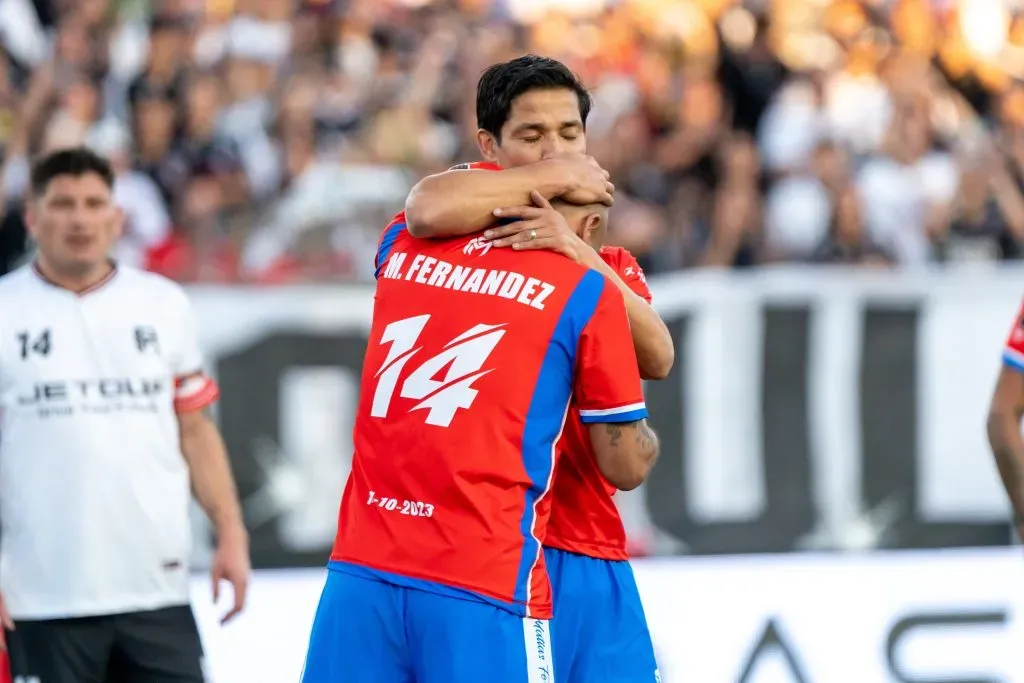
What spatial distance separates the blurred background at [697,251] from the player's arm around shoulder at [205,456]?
127 cm

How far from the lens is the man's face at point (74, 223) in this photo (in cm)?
492

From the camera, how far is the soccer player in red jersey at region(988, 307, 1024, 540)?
4582 millimetres

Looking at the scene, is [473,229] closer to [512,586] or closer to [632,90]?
[512,586]

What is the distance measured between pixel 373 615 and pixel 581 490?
687 mm

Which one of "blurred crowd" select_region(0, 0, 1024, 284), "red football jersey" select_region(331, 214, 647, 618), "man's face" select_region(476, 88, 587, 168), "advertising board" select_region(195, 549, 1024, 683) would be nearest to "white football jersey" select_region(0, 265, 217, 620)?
"advertising board" select_region(195, 549, 1024, 683)

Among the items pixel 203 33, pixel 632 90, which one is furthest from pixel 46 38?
pixel 632 90

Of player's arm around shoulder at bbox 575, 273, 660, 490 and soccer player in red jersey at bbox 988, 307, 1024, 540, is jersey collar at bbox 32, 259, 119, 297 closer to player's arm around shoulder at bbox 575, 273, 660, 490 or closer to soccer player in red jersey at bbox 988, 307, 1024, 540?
player's arm around shoulder at bbox 575, 273, 660, 490

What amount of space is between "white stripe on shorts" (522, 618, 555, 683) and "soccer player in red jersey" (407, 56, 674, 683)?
40cm

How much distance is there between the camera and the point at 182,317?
16.8ft

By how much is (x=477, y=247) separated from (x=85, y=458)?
197 cm

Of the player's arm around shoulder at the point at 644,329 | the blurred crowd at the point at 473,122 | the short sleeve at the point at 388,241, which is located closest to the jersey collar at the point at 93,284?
the short sleeve at the point at 388,241

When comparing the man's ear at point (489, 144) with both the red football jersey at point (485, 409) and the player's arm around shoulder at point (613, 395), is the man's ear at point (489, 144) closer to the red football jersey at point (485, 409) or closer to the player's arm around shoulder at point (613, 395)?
the red football jersey at point (485, 409)

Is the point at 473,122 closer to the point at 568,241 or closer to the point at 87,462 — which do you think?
the point at 87,462

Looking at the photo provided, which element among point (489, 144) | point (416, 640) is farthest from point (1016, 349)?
point (416, 640)
